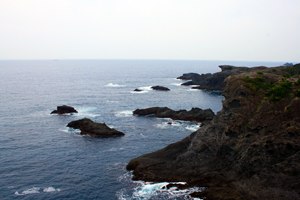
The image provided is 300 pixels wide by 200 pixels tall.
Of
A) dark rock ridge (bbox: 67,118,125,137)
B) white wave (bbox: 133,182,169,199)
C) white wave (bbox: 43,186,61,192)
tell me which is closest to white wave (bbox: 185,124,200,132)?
dark rock ridge (bbox: 67,118,125,137)

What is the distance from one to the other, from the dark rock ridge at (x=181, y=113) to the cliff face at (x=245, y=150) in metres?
34.3

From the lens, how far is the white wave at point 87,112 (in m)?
116

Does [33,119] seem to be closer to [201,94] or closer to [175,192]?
[175,192]

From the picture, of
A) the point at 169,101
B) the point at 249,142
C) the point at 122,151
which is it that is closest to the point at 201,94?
the point at 169,101

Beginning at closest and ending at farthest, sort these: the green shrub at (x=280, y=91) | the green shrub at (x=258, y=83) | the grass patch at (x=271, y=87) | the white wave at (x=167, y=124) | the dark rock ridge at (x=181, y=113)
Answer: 1. the green shrub at (x=280, y=91)
2. the grass patch at (x=271, y=87)
3. the green shrub at (x=258, y=83)
4. the white wave at (x=167, y=124)
5. the dark rock ridge at (x=181, y=113)

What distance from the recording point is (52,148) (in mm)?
78750

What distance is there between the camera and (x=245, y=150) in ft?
195

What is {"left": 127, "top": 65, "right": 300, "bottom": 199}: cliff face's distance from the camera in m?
53.0

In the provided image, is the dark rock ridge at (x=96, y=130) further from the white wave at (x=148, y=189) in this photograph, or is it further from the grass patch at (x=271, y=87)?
the grass patch at (x=271, y=87)

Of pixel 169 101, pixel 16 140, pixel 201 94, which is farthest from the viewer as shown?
pixel 201 94

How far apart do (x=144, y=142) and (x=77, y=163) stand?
19665 mm

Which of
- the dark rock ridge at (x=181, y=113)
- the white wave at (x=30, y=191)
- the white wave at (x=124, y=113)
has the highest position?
the dark rock ridge at (x=181, y=113)

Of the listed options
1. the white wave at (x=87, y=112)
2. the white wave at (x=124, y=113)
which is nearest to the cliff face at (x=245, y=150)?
the white wave at (x=124, y=113)

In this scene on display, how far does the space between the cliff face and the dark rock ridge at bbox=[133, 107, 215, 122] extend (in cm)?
3434
